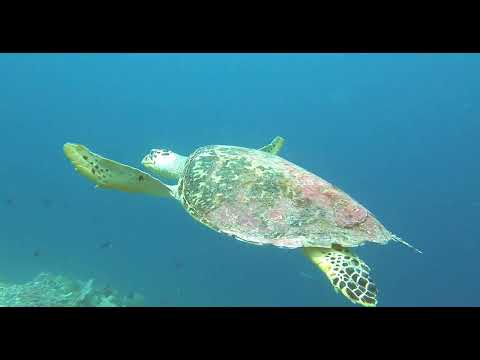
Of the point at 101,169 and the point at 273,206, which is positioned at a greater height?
the point at 101,169

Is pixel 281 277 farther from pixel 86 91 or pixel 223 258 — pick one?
pixel 86 91

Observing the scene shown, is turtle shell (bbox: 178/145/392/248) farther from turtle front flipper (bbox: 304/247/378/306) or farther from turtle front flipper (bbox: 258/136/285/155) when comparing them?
turtle front flipper (bbox: 258/136/285/155)

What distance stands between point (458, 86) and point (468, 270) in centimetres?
5060

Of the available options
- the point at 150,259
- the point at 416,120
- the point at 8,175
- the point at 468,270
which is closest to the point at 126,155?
the point at 8,175

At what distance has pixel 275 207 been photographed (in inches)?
152

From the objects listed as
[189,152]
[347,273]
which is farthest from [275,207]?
[189,152]

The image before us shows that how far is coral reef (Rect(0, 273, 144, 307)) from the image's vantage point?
8531 mm

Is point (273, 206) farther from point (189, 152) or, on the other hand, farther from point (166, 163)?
point (189, 152)

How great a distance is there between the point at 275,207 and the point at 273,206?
1.0 inches

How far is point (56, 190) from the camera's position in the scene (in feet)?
130

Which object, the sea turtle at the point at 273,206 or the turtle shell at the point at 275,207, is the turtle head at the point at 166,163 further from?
the turtle shell at the point at 275,207
